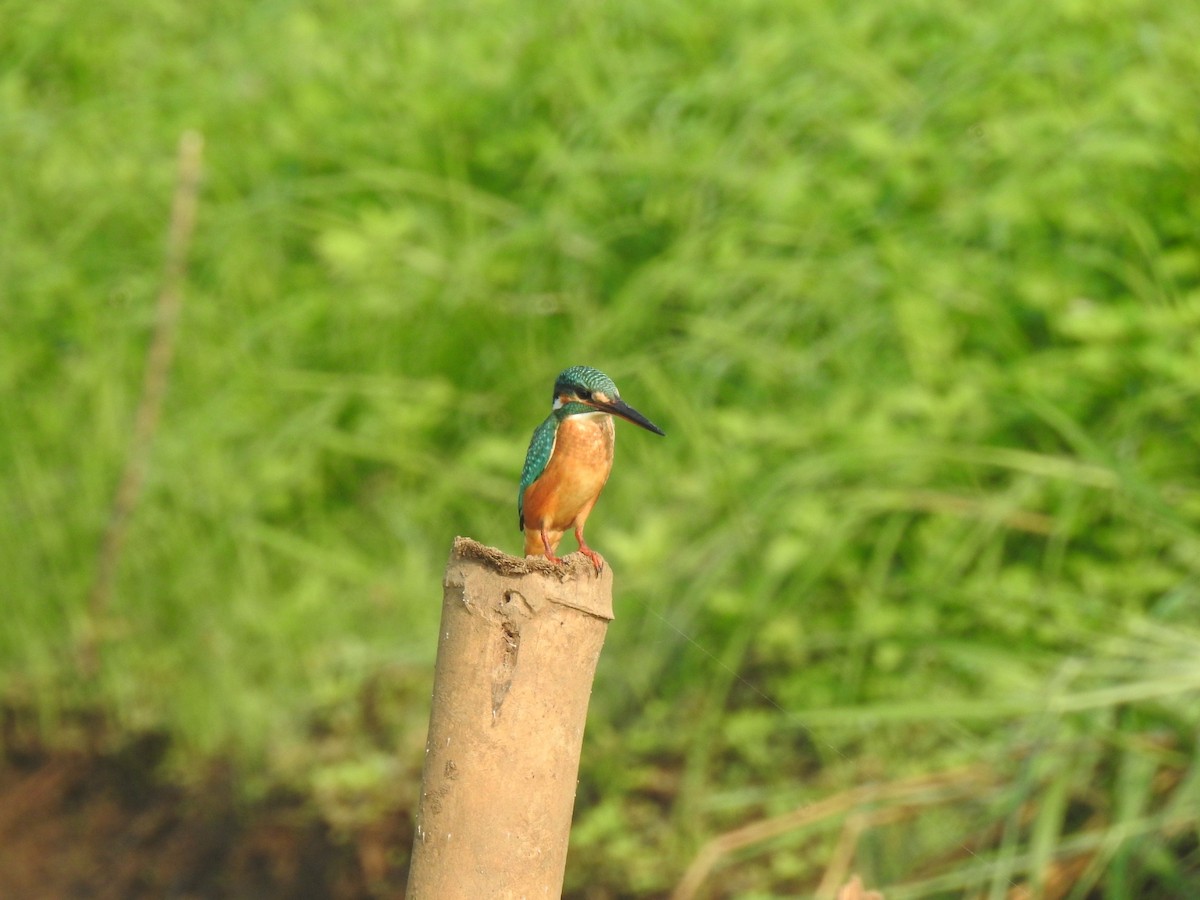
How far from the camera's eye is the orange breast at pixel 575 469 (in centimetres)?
139

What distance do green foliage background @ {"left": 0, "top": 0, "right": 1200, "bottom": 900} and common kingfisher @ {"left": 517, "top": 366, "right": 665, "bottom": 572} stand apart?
4.13ft

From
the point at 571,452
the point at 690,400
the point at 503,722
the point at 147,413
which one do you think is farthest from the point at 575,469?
the point at 147,413

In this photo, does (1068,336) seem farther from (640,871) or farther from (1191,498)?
(640,871)

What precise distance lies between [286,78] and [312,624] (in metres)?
1.76

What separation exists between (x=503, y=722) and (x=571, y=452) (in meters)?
0.33

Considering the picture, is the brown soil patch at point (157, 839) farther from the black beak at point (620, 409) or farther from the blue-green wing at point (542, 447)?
the black beak at point (620, 409)

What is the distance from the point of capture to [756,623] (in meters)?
3.15

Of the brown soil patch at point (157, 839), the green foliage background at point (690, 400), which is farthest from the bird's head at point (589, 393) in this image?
the brown soil patch at point (157, 839)

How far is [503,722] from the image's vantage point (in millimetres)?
1146

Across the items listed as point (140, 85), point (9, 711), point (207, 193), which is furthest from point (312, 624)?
point (140, 85)

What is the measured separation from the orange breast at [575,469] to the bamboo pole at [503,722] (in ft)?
0.77

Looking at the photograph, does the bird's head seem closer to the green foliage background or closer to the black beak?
the black beak

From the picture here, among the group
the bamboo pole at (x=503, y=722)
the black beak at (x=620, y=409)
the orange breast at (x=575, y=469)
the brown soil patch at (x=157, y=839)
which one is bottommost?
the brown soil patch at (x=157, y=839)

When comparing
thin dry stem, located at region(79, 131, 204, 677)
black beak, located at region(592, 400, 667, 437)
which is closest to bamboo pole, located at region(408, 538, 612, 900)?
black beak, located at region(592, 400, 667, 437)
